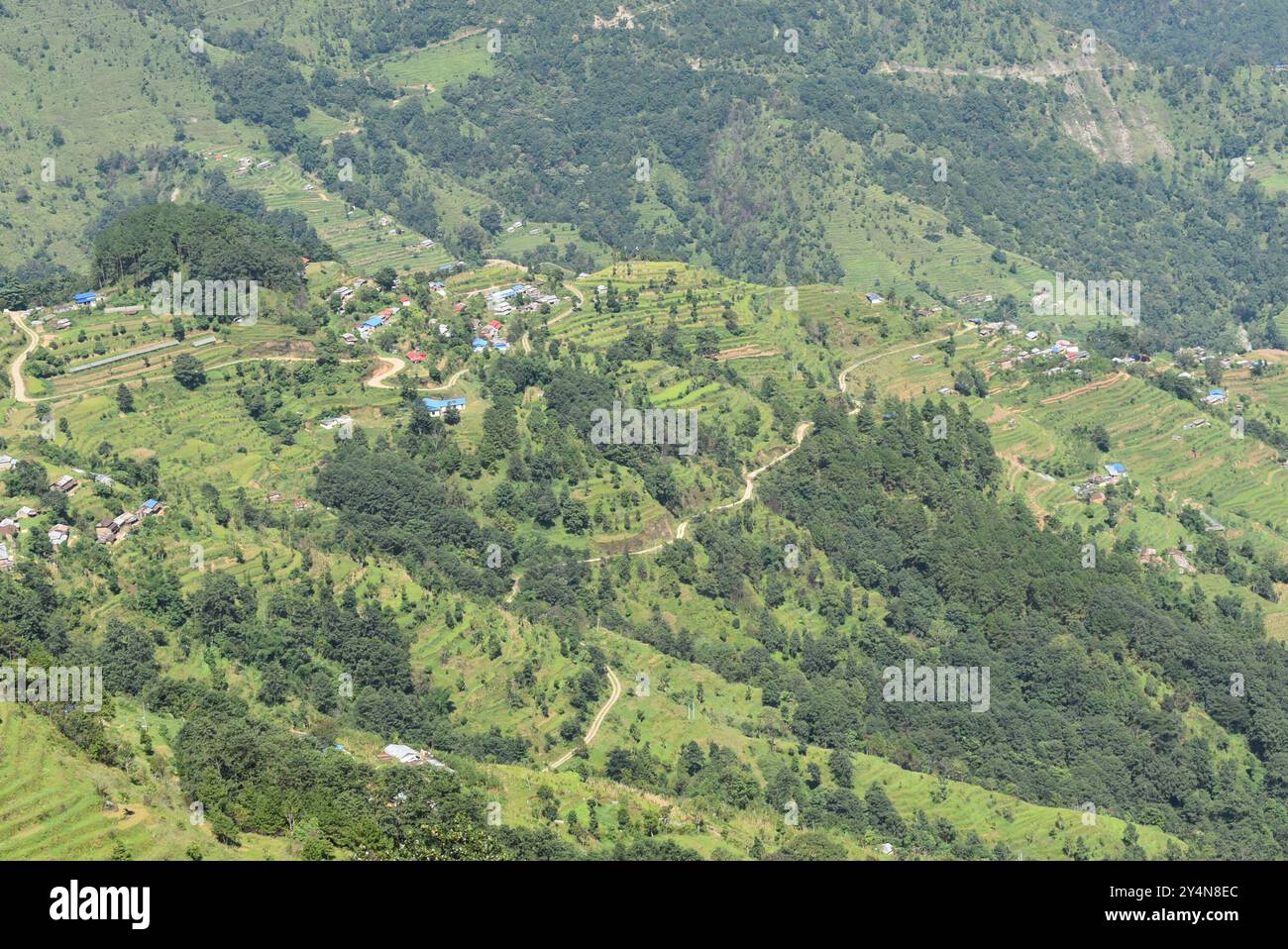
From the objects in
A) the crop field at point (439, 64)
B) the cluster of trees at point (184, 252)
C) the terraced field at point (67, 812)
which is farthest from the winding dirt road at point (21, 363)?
the crop field at point (439, 64)

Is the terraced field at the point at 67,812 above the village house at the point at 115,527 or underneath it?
above

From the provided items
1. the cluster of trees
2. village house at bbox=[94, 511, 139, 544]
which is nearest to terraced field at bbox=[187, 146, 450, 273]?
the cluster of trees

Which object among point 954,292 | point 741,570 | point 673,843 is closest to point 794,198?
point 954,292

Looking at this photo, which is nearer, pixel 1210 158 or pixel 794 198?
pixel 794 198

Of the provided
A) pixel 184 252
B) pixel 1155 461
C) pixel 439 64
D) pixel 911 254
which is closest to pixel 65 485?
pixel 184 252

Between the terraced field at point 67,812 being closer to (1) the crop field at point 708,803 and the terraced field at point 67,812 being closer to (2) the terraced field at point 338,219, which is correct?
(1) the crop field at point 708,803

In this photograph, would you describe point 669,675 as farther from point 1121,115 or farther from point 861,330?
point 1121,115
